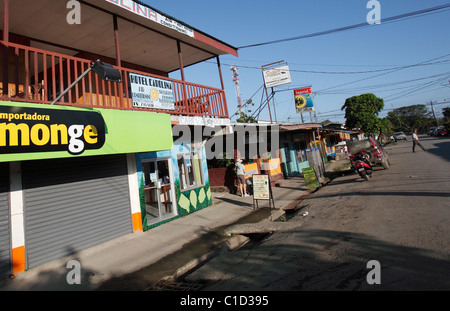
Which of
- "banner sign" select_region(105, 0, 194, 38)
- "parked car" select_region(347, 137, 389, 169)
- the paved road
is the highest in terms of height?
"banner sign" select_region(105, 0, 194, 38)

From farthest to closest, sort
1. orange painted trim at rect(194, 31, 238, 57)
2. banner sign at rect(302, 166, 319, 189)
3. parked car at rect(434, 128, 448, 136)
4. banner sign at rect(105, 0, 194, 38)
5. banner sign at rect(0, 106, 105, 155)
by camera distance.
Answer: parked car at rect(434, 128, 448, 136) → banner sign at rect(302, 166, 319, 189) → orange painted trim at rect(194, 31, 238, 57) → banner sign at rect(105, 0, 194, 38) → banner sign at rect(0, 106, 105, 155)

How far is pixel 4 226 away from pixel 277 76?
17.6 meters

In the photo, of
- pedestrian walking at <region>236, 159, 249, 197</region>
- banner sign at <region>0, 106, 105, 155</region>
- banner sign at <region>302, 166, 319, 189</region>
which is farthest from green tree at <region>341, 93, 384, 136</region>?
banner sign at <region>0, 106, 105, 155</region>

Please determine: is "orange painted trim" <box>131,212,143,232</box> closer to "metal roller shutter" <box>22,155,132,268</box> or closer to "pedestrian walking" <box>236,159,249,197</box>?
"metal roller shutter" <box>22,155,132,268</box>

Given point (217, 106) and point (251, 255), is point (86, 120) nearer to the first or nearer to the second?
point (251, 255)

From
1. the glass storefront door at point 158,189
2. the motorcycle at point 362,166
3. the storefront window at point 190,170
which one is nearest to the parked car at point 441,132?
the motorcycle at point 362,166

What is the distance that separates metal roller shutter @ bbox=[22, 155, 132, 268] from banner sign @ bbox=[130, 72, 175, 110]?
1764 mm

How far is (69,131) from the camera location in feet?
16.3

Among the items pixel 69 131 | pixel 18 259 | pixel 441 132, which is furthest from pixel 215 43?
pixel 441 132

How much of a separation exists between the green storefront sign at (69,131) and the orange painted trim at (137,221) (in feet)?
6.90

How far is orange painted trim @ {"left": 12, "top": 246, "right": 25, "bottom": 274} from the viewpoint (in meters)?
4.87

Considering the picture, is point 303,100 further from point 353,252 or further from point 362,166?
point 353,252

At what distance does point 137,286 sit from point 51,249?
263 cm

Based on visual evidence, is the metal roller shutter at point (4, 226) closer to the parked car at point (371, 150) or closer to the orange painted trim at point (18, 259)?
the orange painted trim at point (18, 259)
